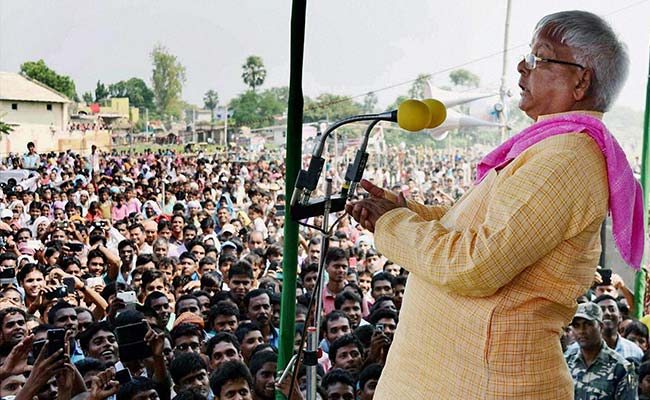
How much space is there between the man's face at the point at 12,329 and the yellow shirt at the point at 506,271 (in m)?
2.09

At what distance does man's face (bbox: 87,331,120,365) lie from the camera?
9.12 ft

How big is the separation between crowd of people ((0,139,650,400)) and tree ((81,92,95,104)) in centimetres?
80

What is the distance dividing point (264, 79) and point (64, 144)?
2.91 meters

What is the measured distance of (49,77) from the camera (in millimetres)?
6383

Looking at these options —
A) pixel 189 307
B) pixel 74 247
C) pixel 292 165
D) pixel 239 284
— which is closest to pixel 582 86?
pixel 292 165

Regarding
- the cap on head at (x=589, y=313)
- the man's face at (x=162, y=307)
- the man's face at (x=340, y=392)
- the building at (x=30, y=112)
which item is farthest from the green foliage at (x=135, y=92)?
the cap on head at (x=589, y=313)

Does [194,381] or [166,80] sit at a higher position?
[166,80]

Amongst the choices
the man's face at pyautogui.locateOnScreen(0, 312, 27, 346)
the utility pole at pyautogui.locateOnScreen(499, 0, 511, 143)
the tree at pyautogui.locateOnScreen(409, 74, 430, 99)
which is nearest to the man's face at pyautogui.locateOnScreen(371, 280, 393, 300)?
the man's face at pyautogui.locateOnScreen(0, 312, 27, 346)

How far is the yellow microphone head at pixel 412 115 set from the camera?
112 cm

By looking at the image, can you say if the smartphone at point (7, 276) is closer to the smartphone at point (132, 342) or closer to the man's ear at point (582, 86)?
the smartphone at point (132, 342)

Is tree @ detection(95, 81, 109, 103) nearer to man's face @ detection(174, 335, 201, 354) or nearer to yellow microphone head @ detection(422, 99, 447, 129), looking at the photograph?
man's face @ detection(174, 335, 201, 354)

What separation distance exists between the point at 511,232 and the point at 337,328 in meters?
2.29

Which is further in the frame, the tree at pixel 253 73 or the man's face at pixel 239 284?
the tree at pixel 253 73

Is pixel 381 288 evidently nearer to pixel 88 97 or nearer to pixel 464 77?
pixel 88 97
